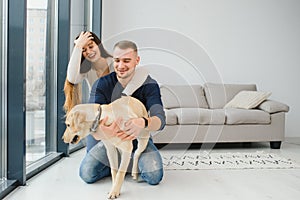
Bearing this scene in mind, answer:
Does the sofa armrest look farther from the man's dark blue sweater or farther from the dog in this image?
the dog

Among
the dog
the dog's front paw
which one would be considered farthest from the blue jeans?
the dog's front paw

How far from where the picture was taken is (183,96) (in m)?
4.37

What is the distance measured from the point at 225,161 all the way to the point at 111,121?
154 cm

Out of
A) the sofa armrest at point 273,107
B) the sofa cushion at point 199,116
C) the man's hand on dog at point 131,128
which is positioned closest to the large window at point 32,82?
the man's hand on dog at point 131,128

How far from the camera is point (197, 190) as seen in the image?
7.28 ft

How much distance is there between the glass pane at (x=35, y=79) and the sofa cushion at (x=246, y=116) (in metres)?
1.97

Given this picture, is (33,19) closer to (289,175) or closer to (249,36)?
(289,175)

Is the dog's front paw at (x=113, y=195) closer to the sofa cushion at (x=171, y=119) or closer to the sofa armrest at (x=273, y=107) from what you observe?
the sofa cushion at (x=171, y=119)

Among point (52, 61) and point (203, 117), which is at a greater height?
point (52, 61)

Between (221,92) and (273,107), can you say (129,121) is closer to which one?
(273,107)

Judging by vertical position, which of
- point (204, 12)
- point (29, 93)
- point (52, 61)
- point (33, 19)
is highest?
point (204, 12)

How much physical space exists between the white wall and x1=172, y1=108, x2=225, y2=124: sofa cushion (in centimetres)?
110

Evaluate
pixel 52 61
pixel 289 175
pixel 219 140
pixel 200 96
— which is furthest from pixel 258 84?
pixel 52 61

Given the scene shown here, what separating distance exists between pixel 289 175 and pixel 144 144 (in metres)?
1.20
